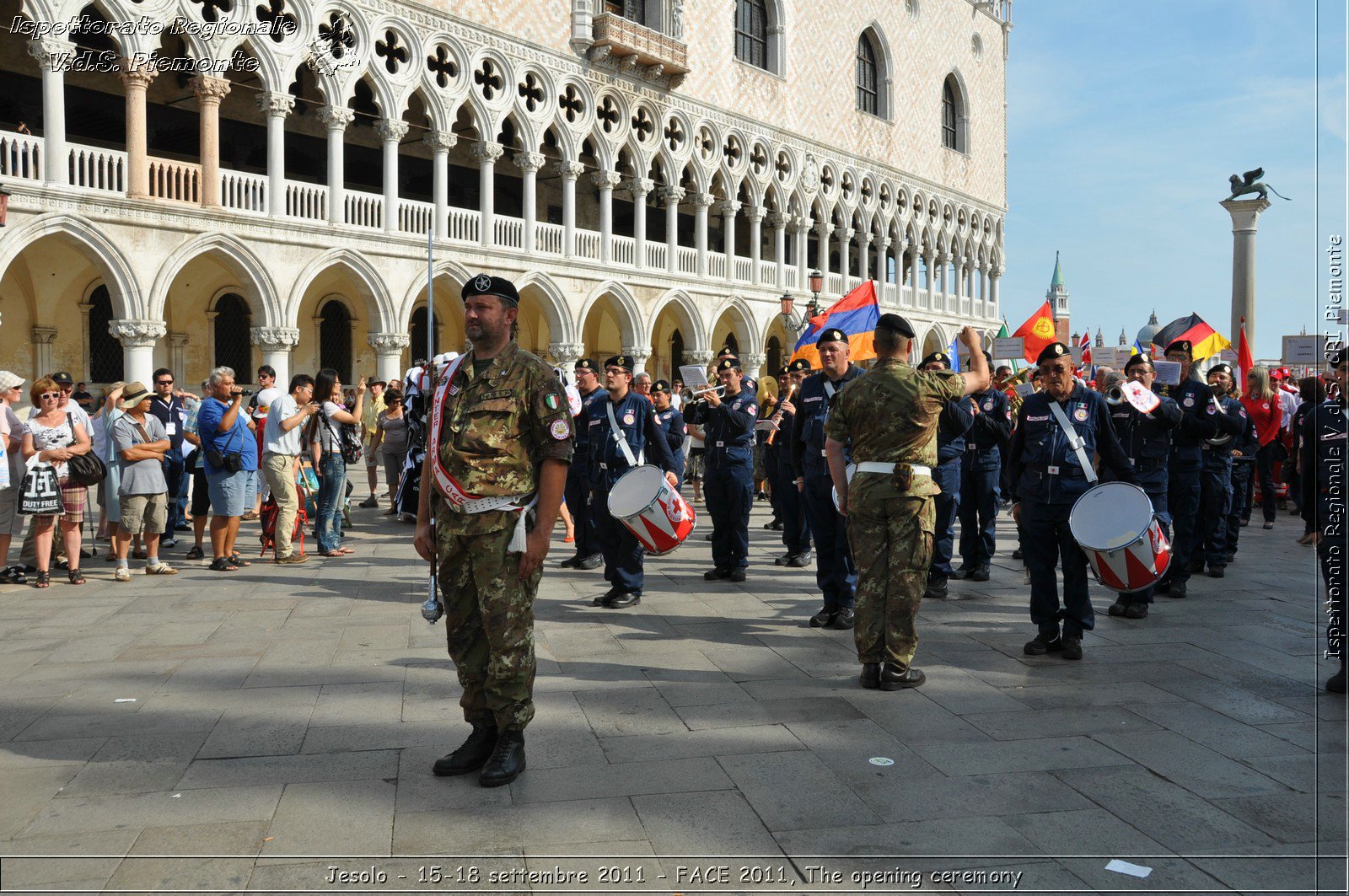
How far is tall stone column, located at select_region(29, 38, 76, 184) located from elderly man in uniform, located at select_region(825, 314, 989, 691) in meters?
15.8

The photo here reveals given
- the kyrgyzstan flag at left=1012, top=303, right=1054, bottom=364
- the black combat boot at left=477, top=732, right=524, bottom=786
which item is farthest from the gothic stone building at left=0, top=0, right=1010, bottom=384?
the black combat boot at left=477, top=732, right=524, bottom=786

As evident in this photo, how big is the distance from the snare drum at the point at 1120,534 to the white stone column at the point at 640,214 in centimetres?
2091

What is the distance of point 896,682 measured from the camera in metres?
4.89

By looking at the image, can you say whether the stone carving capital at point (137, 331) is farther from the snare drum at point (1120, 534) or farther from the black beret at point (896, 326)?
the snare drum at point (1120, 534)

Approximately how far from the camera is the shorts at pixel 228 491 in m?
8.30

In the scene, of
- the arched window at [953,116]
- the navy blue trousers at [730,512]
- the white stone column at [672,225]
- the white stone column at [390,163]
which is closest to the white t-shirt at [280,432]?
the navy blue trousers at [730,512]

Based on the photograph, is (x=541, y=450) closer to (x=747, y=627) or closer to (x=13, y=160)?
(x=747, y=627)

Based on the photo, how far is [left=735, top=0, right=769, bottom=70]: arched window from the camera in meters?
28.4

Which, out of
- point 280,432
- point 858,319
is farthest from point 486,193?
point 280,432

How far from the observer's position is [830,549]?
258 inches

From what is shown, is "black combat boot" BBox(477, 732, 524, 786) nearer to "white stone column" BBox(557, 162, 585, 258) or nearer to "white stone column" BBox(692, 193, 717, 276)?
"white stone column" BBox(557, 162, 585, 258)

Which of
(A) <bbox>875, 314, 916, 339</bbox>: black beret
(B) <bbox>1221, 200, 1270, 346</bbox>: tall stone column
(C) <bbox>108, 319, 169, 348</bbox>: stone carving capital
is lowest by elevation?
(A) <bbox>875, 314, 916, 339</bbox>: black beret

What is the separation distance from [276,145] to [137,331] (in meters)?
4.29

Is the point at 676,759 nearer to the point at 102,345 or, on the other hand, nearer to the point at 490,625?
the point at 490,625
